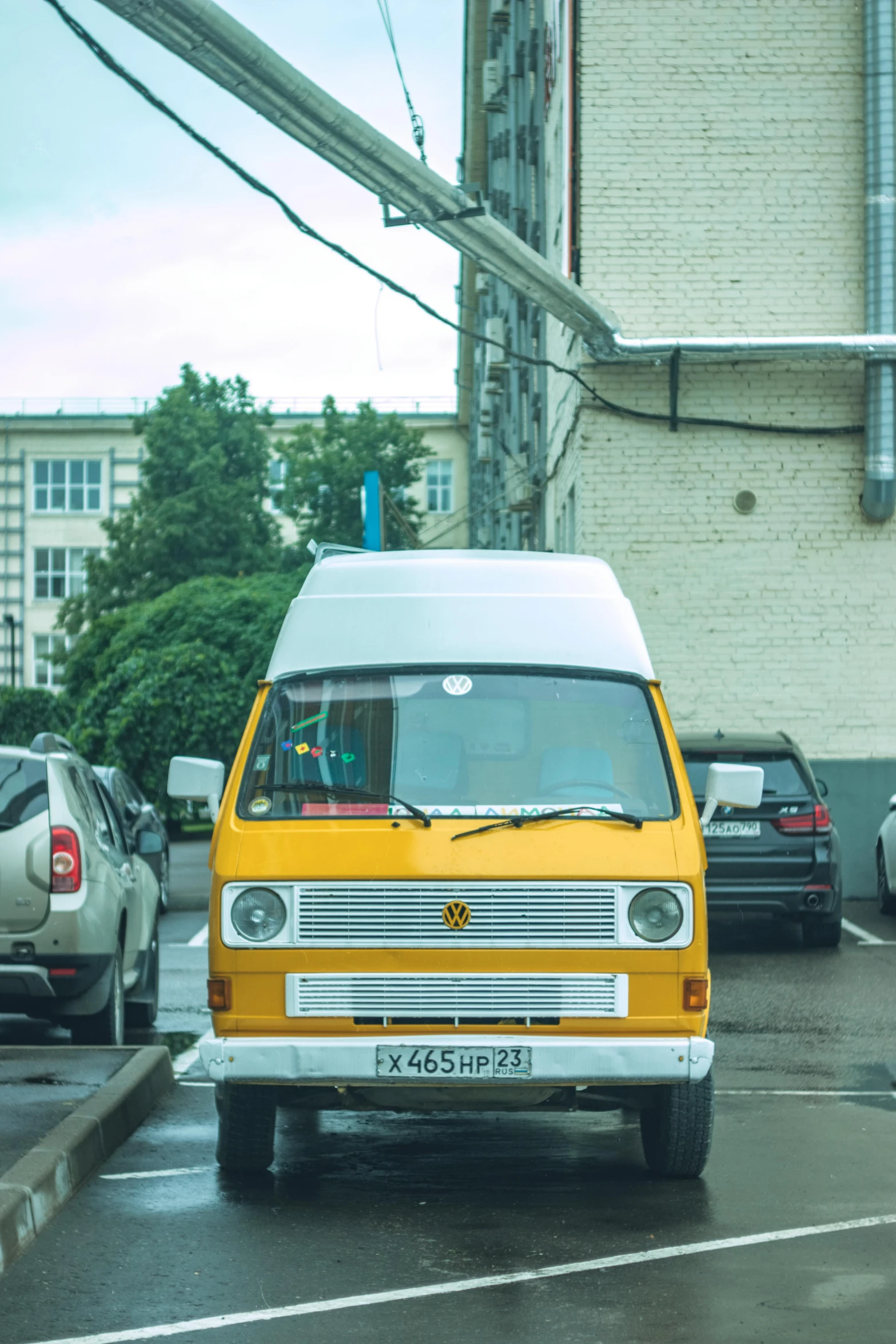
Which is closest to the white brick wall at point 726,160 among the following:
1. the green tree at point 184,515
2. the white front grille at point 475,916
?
the white front grille at point 475,916

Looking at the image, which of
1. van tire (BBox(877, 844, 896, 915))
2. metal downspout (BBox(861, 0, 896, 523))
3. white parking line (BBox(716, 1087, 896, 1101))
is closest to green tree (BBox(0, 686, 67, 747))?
metal downspout (BBox(861, 0, 896, 523))

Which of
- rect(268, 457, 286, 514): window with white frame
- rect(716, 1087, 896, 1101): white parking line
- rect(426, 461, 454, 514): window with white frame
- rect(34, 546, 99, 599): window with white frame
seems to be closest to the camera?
rect(716, 1087, 896, 1101): white parking line

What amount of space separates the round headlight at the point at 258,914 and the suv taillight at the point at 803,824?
8754mm

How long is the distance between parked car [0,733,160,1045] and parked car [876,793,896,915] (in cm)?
932

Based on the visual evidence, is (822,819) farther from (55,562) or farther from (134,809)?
(55,562)

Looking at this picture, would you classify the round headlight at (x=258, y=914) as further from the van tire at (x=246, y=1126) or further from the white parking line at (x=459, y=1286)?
the white parking line at (x=459, y=1286)

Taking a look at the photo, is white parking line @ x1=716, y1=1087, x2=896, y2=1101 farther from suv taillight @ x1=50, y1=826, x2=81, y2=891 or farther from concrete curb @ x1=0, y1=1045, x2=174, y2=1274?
suv taillight @ x1=50, y1=826, x2=81, y2=891

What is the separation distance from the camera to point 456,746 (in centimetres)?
705

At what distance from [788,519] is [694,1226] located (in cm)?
1374

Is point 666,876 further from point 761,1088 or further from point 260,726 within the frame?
point 761,1088

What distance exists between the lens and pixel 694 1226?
6.12 m

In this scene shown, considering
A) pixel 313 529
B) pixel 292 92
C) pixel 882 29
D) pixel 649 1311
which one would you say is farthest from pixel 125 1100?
pixel 313 529

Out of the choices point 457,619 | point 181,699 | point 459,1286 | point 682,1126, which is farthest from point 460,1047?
point 181,699

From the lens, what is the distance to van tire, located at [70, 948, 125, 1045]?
9820 millimetres
